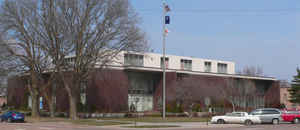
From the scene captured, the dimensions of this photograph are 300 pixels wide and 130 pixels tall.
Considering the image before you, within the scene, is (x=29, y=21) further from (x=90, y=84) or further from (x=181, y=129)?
(x=181, y=129)

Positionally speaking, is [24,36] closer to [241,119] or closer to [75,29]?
[75,29]

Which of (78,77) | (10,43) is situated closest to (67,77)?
(78,77)

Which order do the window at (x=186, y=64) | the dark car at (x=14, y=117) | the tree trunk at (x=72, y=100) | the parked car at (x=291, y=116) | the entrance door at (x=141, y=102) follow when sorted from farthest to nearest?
the window at (x=186, y=64) < the entrance door at (x=141, y=102) < the tree trunk at (x=72, y=100) < the dark car at (x=14, y=117) < the parked car at (x=291, y=116)

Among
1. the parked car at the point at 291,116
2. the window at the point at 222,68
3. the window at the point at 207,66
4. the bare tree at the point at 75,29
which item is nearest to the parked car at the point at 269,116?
the parked car at the point at 291,116

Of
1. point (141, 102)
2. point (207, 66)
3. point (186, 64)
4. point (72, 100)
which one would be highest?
point (186, 64)

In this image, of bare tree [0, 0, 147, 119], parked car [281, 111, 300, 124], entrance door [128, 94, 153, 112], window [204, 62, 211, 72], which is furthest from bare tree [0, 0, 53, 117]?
window [204, 62, 211, 72]

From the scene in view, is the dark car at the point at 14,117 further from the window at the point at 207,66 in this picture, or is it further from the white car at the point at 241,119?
the window at the point at 207,66

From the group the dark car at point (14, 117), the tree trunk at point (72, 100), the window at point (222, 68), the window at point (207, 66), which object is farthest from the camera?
the window at point (222, 68)

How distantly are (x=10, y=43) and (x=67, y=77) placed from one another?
24.5 feet

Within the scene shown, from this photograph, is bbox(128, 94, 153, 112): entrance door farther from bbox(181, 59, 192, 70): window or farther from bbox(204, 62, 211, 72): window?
bbox(204, 62, 211, 72): window

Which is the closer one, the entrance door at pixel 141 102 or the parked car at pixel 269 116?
the parked car at pixel 269 116

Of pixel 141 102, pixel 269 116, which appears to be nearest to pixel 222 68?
pixel 141 102

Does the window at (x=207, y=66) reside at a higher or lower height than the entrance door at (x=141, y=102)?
higher

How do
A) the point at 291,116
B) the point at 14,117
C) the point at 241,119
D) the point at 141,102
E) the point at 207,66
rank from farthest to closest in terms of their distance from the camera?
the point at 207,66, the point at 141,102, the point at 14,117, the point at 291,116, the point at 241,119
